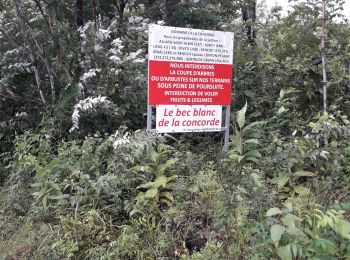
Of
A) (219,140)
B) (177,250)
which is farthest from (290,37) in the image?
(177,250)

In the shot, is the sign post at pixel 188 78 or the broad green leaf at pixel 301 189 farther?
the sign post at pixel 188 78

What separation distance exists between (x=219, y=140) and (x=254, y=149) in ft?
5.04

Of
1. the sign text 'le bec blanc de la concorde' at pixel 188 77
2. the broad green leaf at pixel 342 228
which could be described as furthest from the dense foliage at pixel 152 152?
the sign text 'le bec blanc de la concorde' at pixel 188 77

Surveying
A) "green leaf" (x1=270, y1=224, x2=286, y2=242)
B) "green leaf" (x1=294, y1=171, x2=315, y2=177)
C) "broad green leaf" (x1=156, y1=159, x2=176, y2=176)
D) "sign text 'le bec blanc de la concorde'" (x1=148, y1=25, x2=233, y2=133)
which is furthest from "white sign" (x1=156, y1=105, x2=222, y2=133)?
"green leaf" (x1=270, y1=224, x2=286, y2=242)

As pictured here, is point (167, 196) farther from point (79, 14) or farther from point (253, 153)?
point (79, 14)

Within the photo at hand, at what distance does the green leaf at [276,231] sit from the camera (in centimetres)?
285

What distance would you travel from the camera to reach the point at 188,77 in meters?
5.32

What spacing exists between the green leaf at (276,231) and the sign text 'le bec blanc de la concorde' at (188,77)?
8.17 ft

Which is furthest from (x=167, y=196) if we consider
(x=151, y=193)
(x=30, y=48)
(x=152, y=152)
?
(x=30, y=48)

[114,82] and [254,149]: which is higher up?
[114,82]

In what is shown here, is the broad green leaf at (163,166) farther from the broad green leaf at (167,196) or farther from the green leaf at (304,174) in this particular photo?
the green leaf at (304,174)

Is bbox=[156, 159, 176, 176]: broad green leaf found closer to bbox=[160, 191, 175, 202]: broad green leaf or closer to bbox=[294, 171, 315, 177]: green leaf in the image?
bbox=[160, 191, 175, 202]: broad green leaf

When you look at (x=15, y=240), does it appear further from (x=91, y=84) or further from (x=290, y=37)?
(x=290, y=37)

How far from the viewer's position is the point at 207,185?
167 inches
